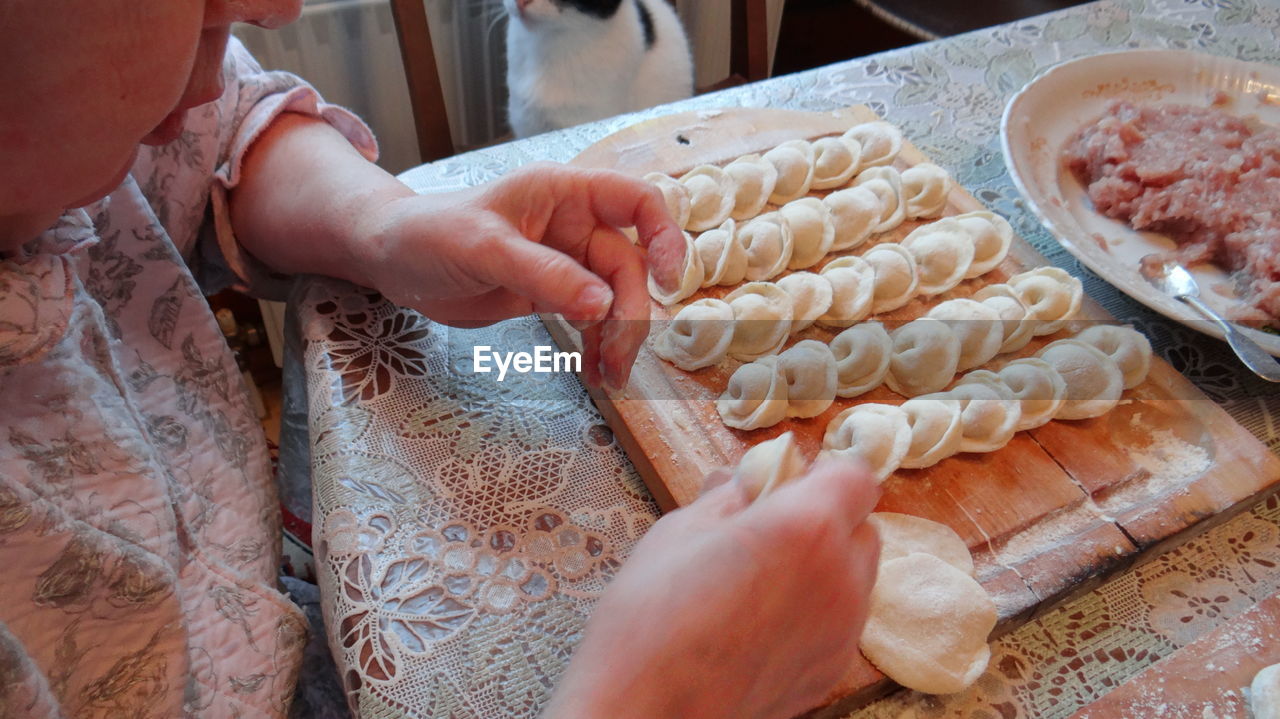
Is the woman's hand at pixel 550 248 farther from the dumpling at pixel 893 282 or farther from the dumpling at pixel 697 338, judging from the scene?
the dumpling at pixel 893 282

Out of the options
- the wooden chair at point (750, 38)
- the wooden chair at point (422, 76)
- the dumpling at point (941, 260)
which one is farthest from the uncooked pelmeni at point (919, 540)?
the wooden chair at point (750, 38)

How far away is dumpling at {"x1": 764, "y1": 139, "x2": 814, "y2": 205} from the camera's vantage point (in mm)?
1179

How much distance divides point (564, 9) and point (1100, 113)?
3.42ft

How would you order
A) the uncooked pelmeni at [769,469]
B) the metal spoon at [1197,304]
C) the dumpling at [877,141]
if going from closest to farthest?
the uncooked pelmeni at [769,469] → the metal spoon at [1197,304] → the dumpling at [877,141]

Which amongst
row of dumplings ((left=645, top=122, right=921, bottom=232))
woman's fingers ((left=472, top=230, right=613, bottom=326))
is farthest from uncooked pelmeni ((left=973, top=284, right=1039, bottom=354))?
woman's fingers ((left=472, top=230, right=613, bottom=326))

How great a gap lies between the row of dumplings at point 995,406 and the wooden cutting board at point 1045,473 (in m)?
0.03

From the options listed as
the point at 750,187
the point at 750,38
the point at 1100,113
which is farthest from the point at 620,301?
the point at 750,38

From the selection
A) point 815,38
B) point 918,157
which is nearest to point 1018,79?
point 918,157

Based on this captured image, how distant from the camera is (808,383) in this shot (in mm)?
915

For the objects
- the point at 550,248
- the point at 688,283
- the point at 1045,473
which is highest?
the point at 550,248

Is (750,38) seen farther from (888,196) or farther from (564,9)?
(888,196)

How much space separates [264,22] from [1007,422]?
872mm

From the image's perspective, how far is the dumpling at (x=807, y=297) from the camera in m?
1.02

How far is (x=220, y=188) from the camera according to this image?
101cm
